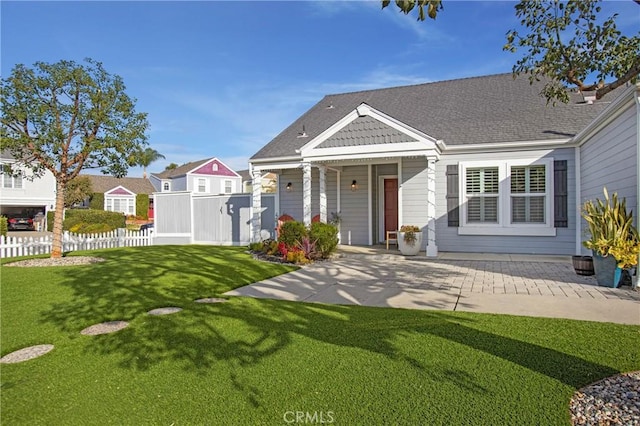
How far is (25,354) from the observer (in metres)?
4.04

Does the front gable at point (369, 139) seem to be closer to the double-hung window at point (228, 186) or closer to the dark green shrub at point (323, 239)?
the dark green shrub at point (323, 239)

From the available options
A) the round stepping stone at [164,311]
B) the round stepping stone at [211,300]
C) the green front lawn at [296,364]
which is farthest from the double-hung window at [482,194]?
the round stepping stone at [164,311]

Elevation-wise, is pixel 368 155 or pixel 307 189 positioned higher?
pixel 368 155

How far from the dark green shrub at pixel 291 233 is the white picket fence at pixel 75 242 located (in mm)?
7315

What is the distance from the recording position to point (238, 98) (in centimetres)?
1956

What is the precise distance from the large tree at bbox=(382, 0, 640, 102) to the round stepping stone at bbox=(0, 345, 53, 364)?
20.3 ft

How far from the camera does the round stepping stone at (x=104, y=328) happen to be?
4691 millimetres

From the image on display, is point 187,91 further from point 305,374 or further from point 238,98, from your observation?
point 305,374

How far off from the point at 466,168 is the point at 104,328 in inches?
419

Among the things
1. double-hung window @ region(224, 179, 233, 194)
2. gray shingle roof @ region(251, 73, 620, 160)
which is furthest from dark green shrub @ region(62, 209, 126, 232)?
gray shingle roof @ region(251, 73, 620, 160)

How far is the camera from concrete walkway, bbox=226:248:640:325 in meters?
5.58

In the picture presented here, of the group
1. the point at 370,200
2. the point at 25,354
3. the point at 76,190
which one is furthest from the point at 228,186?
the point at 25,354

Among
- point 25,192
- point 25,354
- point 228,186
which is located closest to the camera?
point 25,354

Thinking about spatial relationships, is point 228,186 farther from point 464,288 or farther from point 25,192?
point 464,288
